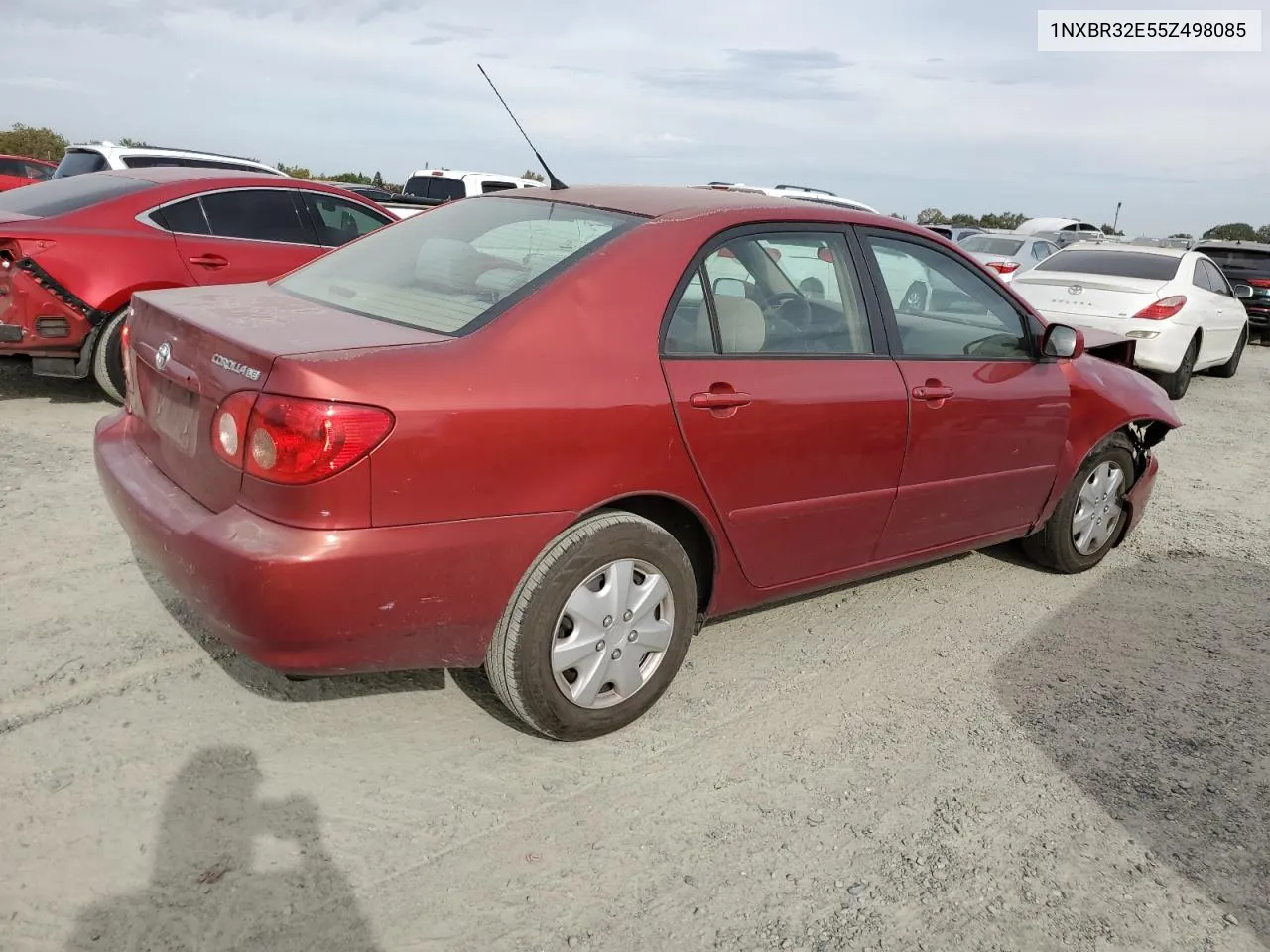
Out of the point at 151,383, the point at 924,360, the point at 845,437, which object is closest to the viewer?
the point at 151,383

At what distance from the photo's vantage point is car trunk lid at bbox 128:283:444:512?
8.54 ft

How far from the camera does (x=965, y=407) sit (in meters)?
3.83

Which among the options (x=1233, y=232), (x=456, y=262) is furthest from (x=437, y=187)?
(x=1233, y=232)

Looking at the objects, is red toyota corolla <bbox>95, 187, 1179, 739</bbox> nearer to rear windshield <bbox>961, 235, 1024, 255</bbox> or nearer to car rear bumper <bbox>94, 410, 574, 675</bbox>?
car rear bumper <bbox>94, 410, 574, 675</bbox>

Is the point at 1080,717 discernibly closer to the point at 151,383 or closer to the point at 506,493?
the point at 506,493

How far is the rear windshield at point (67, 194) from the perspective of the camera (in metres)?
6.32

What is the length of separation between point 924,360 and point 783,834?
72.9 inches

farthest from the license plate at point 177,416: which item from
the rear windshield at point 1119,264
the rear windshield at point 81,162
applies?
the rear windshield at point 1119,264

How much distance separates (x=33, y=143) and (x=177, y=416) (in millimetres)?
35611

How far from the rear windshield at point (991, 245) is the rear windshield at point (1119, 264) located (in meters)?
7.20

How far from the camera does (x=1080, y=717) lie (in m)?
3.46

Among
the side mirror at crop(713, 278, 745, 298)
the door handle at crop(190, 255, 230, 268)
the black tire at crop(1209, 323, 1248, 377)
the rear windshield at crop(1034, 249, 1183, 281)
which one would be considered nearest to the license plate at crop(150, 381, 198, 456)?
the side mirror at crop(713, 278, 745, 298)

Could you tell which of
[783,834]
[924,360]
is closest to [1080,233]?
[924,360]

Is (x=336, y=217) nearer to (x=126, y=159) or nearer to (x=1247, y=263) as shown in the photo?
(x=126, y=159)
